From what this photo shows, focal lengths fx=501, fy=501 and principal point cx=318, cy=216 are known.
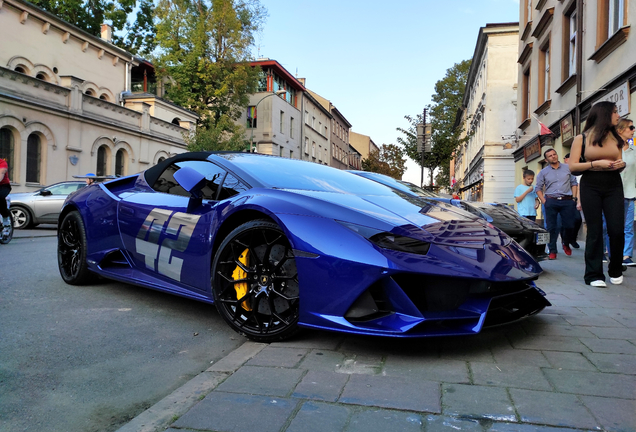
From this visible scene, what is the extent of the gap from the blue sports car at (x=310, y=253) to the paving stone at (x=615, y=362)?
0.42 meters

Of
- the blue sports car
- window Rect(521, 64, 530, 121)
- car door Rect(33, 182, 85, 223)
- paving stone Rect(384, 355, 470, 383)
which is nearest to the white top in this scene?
the blue sports car

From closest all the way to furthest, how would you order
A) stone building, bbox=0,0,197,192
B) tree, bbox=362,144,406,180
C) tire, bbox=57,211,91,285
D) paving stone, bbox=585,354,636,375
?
paving stone, bbox=585,354,636,375 → tire, bbox=57,211,91,285 → stone building, bbox=0,0,197,192 → tree, bbox=362,144,406,180

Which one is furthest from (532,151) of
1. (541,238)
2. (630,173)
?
(541,238)

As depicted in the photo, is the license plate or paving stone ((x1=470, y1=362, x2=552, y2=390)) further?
the license plate

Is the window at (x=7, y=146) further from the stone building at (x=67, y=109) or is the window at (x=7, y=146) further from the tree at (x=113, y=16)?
the tree at (x=113, y=16)

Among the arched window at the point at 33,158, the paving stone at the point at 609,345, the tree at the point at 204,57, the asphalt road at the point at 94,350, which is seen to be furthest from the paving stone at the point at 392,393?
the tree at the point at 204,57

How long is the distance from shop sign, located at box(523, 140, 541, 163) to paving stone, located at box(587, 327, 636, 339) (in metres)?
13.8

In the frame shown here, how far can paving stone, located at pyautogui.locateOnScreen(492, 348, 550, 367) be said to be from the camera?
2.42m

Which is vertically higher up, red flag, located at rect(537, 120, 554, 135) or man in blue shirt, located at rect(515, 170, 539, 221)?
red flag, located at rect(537, 120, 554, 135)

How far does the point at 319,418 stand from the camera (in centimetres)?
179

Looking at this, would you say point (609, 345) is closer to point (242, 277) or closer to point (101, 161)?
point (242, 277)

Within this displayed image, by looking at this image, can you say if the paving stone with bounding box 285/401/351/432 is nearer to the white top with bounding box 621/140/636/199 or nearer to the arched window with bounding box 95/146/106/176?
the white top with bounding box 621/140/636/199

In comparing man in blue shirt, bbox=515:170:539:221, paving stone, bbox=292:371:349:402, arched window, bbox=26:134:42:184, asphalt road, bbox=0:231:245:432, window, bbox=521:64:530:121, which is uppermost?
window, bbox=521:64:530:121

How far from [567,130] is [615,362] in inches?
476
